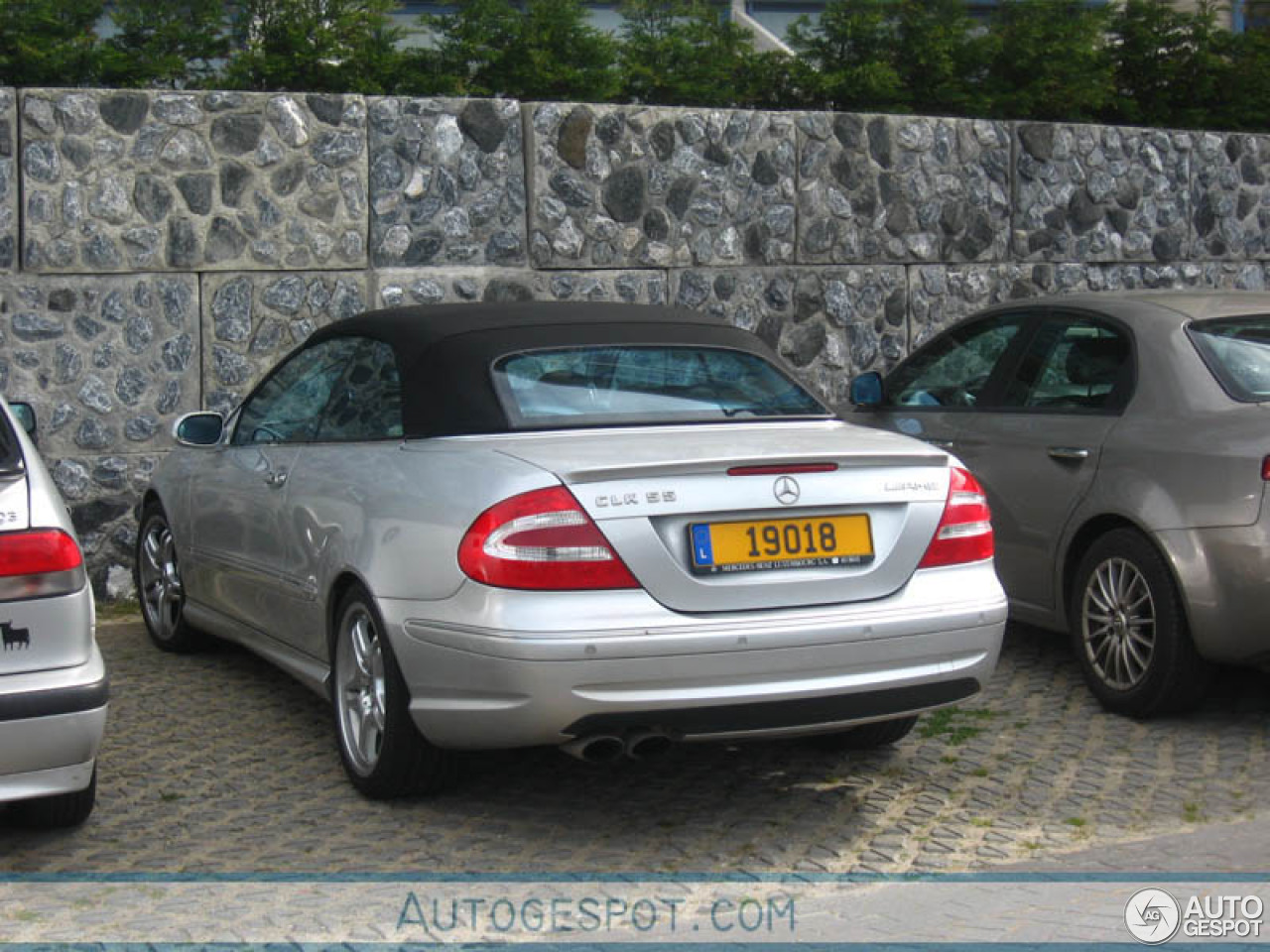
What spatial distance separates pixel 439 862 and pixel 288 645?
1.53 m

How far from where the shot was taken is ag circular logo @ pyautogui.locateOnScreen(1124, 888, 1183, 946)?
4.35m

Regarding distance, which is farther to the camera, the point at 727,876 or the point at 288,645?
the point at 288,645

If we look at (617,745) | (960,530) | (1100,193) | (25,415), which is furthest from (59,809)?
(1100,193)

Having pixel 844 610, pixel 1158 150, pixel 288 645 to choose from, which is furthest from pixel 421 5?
pixel 844 610

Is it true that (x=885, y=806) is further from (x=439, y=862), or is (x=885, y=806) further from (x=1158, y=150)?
(x=1158, y=150)

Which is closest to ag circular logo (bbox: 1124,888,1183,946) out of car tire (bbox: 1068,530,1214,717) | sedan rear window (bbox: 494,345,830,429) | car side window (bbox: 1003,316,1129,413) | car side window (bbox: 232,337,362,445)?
car tire (bbox: 1068,530,1214,717)

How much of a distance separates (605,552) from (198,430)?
2.83 m

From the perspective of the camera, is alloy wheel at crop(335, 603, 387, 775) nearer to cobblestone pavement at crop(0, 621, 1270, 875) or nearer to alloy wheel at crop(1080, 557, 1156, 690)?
cobblestone pavement at crop(0, 621, 1270, 875)

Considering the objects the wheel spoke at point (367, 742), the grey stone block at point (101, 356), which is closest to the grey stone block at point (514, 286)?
the grey stone block at point (101, 356)

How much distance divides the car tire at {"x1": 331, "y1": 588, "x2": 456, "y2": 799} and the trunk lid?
0.74 m

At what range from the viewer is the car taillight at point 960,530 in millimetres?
5266

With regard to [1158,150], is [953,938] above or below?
below

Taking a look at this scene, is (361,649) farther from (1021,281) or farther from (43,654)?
(1021,281)

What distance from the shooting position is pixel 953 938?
4324mm
